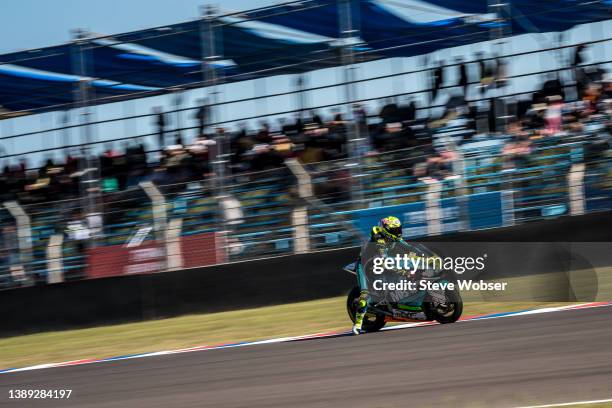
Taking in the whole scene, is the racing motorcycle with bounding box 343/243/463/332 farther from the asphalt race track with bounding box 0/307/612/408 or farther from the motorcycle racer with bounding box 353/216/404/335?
the asphalt race track with bounding box 0/307/612/408

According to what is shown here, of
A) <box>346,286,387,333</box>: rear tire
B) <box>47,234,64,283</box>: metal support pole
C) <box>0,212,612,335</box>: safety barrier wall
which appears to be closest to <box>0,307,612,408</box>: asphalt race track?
<box>346,286,387,333</box>: rear tire

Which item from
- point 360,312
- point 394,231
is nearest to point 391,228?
point 394,231

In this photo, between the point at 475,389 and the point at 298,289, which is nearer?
the point at 475,389

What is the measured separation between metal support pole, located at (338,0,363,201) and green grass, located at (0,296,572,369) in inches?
86.9

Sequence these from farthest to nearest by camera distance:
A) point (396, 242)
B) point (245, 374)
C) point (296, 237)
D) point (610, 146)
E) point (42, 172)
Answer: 1. point (42, 172)
2. point (296, 237)
3. point (610, 146)
4. point (396, 242)
5. point (245, 374)

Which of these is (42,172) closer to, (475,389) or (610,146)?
(610,146)

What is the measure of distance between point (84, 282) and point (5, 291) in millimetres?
1460

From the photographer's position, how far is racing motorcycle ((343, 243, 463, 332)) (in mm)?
9219

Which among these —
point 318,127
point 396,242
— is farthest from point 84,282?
point 396,242

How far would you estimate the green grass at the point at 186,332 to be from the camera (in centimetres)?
1086

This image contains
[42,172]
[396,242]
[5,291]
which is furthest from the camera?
[42,172]

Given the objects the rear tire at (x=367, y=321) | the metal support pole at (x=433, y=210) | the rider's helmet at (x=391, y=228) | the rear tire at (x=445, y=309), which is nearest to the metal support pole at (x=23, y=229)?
the metal support pole at (x=433, y=210)

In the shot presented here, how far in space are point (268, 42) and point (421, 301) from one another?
267 inches

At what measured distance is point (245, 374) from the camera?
25.9ft
